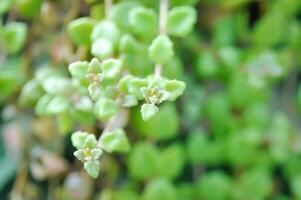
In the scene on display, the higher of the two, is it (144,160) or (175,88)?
(175,88)

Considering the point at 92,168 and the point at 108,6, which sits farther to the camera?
the point at 108,6

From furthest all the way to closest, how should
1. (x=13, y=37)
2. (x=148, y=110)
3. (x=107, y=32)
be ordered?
(x=13, y=37) < (x=107, y=32) < (x=148, y=110)

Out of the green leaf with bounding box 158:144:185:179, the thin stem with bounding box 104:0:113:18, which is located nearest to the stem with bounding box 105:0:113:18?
the thin stem with bounding box 104:0:113:18

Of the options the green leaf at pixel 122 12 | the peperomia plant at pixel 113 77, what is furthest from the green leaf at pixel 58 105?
the green leaf at pixel 122 12

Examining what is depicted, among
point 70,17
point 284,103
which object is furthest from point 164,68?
point 284,103

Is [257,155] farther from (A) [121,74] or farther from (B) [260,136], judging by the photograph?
(A) [121,74]

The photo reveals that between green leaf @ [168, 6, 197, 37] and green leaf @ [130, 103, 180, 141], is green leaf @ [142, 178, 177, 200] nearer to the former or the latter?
green leaf @ [130, 103, 180, 141]

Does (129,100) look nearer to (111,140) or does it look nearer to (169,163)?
(111,140)

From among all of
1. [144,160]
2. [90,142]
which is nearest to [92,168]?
[90,142]

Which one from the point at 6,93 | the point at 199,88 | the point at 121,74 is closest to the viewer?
the point at 121,74
